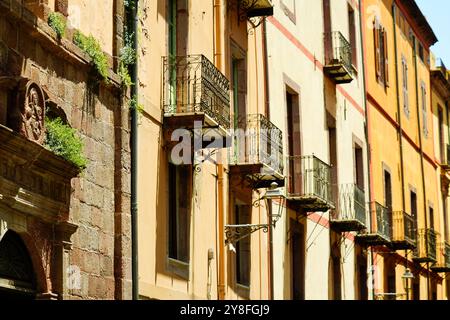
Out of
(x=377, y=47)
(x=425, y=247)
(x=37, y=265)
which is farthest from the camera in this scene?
(x=425, y=247)

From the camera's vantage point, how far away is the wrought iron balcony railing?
62.2ft

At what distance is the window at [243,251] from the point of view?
22438mm

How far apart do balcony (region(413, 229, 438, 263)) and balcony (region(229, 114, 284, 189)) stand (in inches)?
609

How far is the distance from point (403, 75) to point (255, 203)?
17.5 m

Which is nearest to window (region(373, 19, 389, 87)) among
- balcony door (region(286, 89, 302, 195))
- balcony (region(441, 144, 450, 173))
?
balcony (region(441, 144, 450, 173))

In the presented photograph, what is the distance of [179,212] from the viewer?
63.8 ft

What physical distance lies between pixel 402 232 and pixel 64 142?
21.1 m

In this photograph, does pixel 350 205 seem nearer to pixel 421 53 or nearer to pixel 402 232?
pixel 402 232

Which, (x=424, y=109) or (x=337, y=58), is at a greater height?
(x=424, y=109)

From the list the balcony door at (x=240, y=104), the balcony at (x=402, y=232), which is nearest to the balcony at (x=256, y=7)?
the balcony door at (x=240, y=104)

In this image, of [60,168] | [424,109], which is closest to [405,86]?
[424,109]
